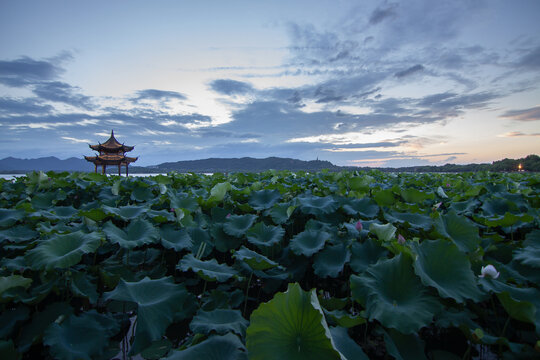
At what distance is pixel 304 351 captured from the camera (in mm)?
894

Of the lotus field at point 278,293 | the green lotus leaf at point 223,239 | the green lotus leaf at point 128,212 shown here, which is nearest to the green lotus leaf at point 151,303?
the lotus field at point 278,293

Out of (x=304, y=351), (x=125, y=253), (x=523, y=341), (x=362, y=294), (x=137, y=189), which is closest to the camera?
(x=304, y=351)

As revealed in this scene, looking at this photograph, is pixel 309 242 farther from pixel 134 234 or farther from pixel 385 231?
pixel 134 234

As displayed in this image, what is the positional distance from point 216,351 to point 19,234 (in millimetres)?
→ 2107

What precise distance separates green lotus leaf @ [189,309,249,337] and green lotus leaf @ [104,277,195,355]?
0.15 metres

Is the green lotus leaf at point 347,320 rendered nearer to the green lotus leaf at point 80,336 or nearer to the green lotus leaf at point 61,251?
the green lotus leaf at point 80,336

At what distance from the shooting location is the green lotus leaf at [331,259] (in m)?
1.65

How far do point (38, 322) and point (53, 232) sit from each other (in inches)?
27.6

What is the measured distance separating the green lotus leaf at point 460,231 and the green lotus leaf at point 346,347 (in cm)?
109

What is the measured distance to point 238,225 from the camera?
2.27m

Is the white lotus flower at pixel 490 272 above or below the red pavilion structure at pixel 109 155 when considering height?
below

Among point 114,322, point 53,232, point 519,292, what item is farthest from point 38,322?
point 519,292

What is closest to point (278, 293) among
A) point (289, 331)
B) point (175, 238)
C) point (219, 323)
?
point (289, 331)

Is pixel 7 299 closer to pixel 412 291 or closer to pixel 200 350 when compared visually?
pixel 200 350
